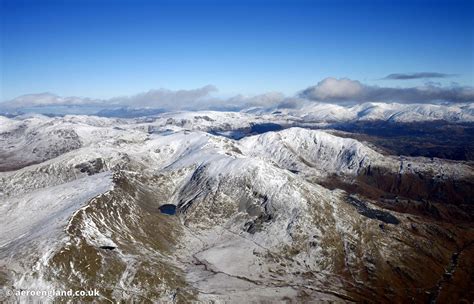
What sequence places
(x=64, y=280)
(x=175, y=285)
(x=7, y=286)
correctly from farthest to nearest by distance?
(x=175, y=285), (x=64, y=280), (x=7, y=286)

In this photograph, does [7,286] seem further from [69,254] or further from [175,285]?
[175,285]

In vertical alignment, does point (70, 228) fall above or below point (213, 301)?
above

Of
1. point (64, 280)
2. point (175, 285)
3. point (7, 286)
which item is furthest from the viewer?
point (175, 285)

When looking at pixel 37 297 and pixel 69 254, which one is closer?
pixel 37 297

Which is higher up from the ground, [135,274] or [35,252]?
[35,252]

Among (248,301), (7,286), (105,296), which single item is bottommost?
(248,301)

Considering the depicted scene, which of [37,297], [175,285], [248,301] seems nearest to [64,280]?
[37,297]

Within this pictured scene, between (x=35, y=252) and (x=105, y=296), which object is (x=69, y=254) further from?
(x=105, y=296)

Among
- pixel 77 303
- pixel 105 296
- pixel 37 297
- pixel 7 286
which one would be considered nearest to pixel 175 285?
pixel 105 296

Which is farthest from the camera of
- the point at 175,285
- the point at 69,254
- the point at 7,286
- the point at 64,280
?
the point at 175,285
